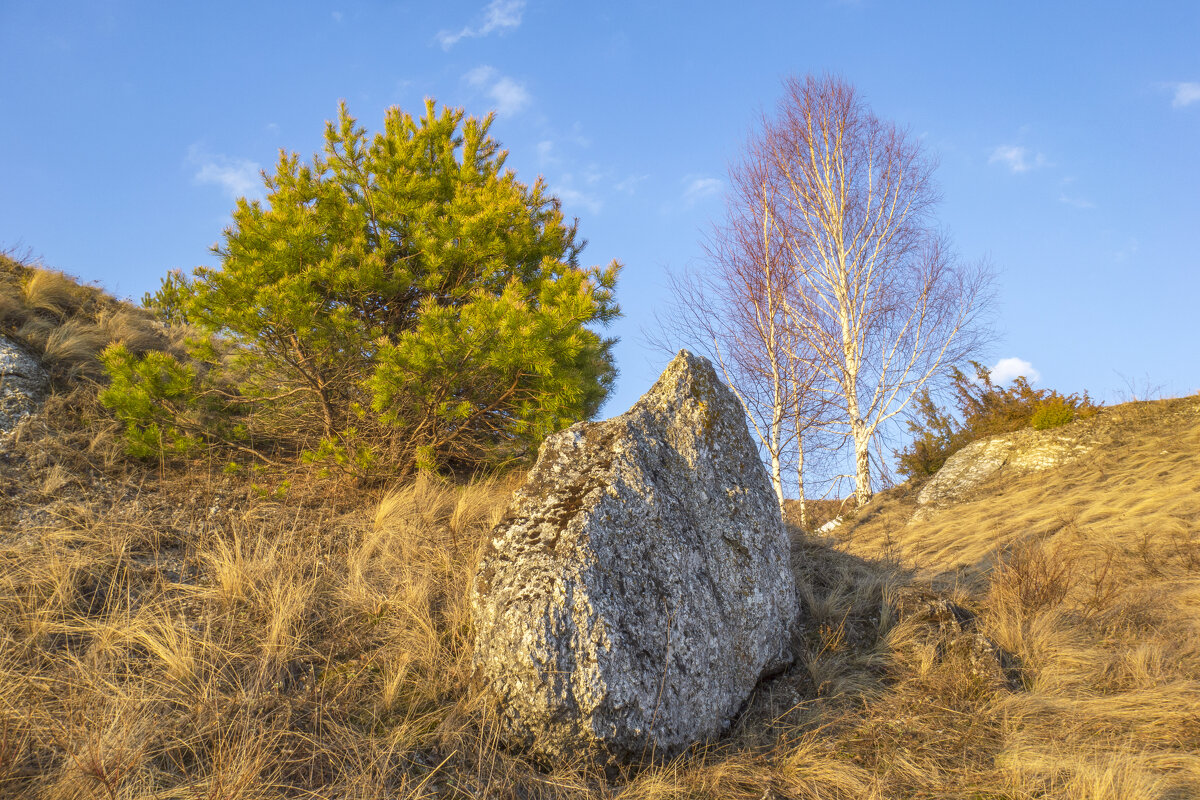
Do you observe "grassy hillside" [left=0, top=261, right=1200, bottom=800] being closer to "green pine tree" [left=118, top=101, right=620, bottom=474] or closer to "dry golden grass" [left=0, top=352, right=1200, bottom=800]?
"dry golden grass" [left=0, top=352, right=1200, bottom=800]

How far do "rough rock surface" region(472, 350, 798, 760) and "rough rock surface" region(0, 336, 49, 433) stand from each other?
5.76 metres

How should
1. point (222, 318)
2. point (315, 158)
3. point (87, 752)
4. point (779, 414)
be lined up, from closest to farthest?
point (87, 752)
point (222, 318)
point (315, 158)
point (779, 414)

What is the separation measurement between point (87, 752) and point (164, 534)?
8.79ft

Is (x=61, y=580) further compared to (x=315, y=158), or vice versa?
(x=315, y=158)

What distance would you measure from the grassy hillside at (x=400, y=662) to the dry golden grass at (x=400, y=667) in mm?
16

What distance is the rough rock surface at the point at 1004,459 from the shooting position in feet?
41.8

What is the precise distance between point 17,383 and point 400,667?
594cm

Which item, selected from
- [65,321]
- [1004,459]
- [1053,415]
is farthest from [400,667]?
[1053,415]

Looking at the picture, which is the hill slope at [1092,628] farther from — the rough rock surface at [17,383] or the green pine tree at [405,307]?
the rough rock surface at [17,383]

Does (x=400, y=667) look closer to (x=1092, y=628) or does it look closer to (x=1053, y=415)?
(x=1092, y=628)

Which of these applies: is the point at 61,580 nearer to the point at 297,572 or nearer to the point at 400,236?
the point at 297,572

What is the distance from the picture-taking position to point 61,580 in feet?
13.4

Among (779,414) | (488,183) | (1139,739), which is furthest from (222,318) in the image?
(779,414)

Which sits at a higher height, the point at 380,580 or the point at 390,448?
the point at 390,448
